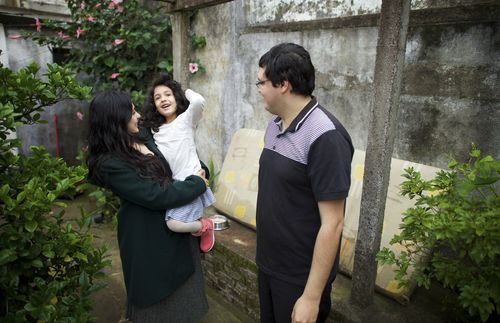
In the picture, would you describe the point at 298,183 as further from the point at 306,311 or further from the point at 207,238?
the point at 207,238

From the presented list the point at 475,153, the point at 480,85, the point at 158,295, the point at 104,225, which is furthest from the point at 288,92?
the point at 104,225

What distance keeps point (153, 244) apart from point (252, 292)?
139 centimetres

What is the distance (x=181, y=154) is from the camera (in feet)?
7.68

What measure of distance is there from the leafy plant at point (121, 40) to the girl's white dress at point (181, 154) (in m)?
2.67

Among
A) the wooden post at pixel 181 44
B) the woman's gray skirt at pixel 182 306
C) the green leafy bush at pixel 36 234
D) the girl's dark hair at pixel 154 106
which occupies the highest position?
the wooden post at pixel 181 44

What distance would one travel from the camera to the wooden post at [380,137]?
2.07 metres

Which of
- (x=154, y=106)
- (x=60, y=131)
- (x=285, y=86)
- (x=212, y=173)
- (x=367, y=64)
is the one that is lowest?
(x=212, y=173)

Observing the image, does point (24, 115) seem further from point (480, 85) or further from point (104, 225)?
point (104, 225)

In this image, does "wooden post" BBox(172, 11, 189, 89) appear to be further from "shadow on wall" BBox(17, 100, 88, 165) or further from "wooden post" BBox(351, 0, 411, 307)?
"shadow on wall" BBox(17, 100, 88, 165)

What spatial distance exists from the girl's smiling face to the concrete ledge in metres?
1.49

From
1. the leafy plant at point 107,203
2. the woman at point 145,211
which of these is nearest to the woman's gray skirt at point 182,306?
the woman at point 145,211

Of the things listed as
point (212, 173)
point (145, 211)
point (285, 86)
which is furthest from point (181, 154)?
point (212, 173)

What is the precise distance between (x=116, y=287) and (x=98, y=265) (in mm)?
2185

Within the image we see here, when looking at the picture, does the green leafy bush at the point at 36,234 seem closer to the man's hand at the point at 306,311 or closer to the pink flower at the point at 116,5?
the man's hand at the point at 306,311
